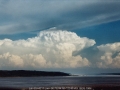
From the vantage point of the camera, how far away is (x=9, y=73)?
8.60m

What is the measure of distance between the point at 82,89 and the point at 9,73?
2697mm

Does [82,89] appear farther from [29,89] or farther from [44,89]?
[29,89]

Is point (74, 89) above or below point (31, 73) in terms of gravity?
below

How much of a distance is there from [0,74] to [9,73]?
320 millimetres

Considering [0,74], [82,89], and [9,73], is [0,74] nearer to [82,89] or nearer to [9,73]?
[9,73]

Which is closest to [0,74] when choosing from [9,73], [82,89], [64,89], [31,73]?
[9,73]

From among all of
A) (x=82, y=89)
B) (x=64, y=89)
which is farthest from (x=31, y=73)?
(x=82, y=89)

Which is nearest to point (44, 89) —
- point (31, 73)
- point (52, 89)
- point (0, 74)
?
point (52, 89)

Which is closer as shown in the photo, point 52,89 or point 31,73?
point 52,89

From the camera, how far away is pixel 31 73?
8852 millimetres

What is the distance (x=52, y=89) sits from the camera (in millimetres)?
8180

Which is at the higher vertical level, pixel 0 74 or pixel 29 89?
pixel 0 74

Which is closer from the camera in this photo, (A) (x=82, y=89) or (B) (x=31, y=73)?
(A) (x=82, y=89)

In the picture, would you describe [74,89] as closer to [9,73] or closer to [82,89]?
[82,89]
